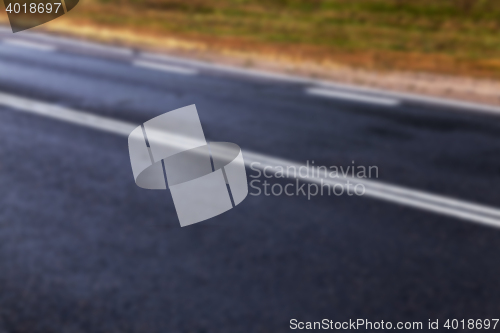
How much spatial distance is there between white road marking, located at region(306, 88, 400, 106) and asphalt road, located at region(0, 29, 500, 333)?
38 cm

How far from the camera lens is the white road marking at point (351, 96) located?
8.05 meters

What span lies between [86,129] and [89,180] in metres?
1.66

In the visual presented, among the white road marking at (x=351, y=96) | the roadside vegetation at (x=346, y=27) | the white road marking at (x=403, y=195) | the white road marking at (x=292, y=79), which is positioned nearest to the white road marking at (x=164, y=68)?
the white road marking at (x=292, y=79)

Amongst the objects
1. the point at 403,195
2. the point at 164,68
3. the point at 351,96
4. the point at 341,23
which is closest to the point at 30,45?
the point at 164,68

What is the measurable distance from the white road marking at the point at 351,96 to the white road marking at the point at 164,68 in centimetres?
247

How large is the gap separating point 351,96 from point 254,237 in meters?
4.48

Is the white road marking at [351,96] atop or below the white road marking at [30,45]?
below

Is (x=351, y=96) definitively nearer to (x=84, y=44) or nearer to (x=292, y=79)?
(x=292, y=79)

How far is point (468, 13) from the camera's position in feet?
41.0

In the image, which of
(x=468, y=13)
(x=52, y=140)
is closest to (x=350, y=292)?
(x=52, y=140)

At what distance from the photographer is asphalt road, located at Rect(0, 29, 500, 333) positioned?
369cm

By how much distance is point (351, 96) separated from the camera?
840 cm

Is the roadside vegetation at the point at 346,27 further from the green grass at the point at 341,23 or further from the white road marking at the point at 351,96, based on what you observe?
the white road marking at the point at 351,96

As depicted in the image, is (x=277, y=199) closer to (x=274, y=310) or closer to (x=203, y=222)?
(x=203, y=222)
